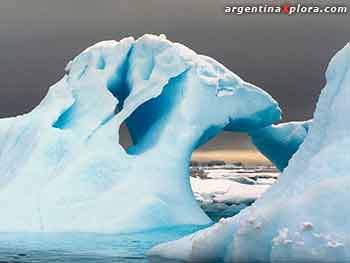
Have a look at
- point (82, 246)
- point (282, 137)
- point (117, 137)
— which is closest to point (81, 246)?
point (82, 246)

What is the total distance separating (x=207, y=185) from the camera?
32219 millimetres

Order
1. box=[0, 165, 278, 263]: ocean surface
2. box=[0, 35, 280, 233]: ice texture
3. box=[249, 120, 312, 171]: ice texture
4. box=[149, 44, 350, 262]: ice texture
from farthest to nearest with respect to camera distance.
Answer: box=[249, 120, 312, 171]: ice texture → box=[0, 35, 280, 233]: ice texture → box=[0, 165, 278, 263]: ocean surface → box=[149, 44, 350, 262]: ice texture

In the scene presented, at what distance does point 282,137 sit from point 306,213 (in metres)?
12.6

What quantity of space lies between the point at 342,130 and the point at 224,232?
1.85m

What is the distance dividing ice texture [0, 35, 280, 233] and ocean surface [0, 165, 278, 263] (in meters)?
0.63

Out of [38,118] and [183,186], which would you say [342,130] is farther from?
[38,118]

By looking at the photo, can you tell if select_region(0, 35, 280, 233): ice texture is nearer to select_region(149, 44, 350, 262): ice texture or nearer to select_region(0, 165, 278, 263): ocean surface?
select_region(0, 165, 278, 263): ocean surface

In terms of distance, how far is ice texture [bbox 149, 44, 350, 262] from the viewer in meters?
7.13

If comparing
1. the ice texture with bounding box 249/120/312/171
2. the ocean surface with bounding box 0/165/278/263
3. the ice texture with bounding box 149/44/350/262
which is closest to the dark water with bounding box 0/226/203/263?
the ocean surface with bounding box 0/165/278/263

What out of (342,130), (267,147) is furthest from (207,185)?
(342,130)

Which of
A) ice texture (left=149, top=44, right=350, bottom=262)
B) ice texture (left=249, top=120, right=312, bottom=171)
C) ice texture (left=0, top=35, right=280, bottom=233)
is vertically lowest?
ice texture (left=249, top=120, right=312, bottom=171)

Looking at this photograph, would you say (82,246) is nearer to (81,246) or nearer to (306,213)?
(81,246)

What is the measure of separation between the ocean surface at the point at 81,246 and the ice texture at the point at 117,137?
0.63 meters

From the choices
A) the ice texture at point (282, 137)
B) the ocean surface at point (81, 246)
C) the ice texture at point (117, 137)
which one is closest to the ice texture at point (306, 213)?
the ocean surface at point (81, 246)
